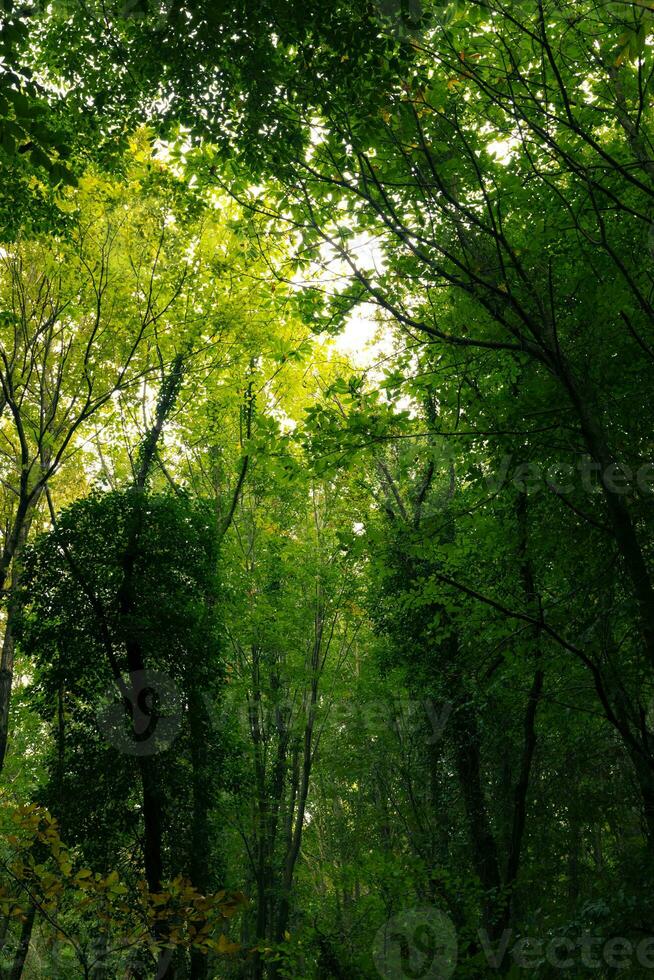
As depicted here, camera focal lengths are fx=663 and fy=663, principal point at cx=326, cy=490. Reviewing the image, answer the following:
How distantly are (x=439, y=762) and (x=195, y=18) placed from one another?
36.4ft

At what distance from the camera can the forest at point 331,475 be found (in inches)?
131

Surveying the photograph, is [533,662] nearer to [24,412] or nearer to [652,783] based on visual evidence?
[652,783]

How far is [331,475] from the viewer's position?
4.32 m

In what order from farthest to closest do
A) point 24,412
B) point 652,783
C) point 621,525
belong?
1. point 24,412
2. point 652,783
3. point 621,525

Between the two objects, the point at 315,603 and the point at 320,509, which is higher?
the point at 320,509

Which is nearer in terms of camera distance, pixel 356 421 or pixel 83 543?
pixel 356 421

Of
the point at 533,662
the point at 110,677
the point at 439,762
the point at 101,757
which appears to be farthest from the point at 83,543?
the point at 439,762

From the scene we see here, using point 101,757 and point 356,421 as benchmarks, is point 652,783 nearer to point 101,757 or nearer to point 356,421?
point 356,421

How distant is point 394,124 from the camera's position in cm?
338

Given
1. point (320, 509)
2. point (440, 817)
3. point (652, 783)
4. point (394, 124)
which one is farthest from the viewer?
point (320, 509)

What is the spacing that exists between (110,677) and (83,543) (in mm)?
1667

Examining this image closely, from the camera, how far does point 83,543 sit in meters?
8.17

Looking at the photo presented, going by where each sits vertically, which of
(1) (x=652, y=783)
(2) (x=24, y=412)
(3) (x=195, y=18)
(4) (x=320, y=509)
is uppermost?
(4) (x=320, y=509)

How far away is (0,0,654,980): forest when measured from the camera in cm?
333
